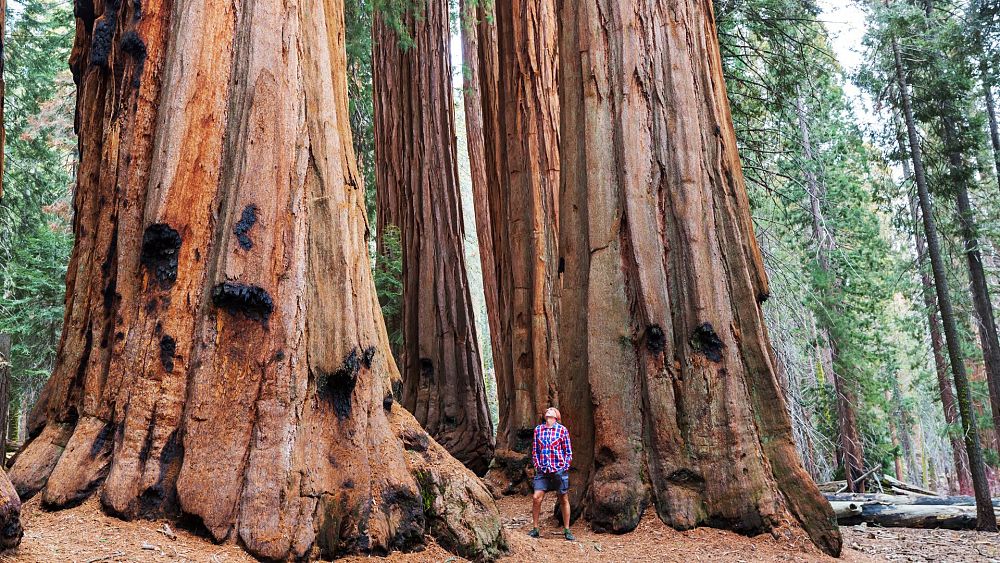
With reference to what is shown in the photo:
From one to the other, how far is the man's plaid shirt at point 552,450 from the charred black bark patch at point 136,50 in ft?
13.1

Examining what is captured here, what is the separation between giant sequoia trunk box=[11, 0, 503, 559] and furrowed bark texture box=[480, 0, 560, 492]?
500 cm

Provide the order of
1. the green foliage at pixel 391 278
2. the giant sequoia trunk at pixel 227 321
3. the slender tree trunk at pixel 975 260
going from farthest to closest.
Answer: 1. the green foliage at pixel 391 278
2. the slender tree trunk at pixel 975 260
3. the giant sequoia trunk at pixel 227 321

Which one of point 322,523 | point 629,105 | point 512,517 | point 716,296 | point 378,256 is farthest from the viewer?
point 378,256

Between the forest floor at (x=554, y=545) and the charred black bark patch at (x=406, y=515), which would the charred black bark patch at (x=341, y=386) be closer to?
the charred black bark patch at (x=406, y=515)

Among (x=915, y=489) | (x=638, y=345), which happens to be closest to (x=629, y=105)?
(x=638, y=345)

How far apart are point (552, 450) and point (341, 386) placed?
2524mm

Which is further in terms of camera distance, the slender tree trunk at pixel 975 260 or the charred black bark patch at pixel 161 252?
the slender tree trunk at pixel 975 260

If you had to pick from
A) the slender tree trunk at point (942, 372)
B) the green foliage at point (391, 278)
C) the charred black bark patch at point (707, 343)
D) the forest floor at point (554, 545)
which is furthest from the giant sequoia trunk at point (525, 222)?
the slender tree trunk at point (942, 372)

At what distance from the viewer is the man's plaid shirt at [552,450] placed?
602 centimetres

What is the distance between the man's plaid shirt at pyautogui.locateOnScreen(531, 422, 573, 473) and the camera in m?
6.02

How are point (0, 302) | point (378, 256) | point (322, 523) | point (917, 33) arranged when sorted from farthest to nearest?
point (0, 302) < point (378, 256) < point (917, 33) < point (322, 523)

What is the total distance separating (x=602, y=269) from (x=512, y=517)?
297cm

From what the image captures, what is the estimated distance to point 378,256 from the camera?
39.9 ft

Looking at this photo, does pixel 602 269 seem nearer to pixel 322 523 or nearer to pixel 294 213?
pixel 294 213
